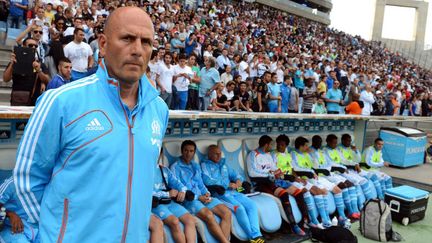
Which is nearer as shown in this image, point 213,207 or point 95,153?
point 95,153

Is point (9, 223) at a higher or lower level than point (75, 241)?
lower

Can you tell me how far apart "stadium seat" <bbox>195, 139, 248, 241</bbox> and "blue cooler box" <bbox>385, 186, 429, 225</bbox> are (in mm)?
3097

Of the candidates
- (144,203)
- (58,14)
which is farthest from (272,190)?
(58,14)

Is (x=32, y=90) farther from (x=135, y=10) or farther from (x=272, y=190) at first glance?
(x=135, y=10)

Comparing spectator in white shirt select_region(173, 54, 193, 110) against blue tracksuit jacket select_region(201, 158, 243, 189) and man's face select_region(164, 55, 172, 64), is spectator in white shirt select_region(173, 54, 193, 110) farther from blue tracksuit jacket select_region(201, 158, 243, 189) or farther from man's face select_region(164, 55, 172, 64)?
blue tracksuit jacket select_region(201, 158, 243, 189)

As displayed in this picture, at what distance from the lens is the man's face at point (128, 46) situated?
1.51m

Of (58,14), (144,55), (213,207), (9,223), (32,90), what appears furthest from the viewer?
(58,14)

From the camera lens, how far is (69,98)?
146 cm

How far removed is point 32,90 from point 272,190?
399 centimetres

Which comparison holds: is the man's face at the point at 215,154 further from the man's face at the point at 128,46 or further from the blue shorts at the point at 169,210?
the man's face at the point at 128,46

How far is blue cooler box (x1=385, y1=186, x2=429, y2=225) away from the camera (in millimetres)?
6590

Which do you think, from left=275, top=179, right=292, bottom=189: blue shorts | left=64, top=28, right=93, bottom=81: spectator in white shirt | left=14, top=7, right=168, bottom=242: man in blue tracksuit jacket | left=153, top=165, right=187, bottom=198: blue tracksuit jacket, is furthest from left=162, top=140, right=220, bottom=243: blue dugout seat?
left=14, top=7, right=168, bottom=242: man in blue tracksuit jacket

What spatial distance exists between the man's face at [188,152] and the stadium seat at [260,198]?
101 centimetres

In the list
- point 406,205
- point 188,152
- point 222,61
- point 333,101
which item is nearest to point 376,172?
point 406,205
